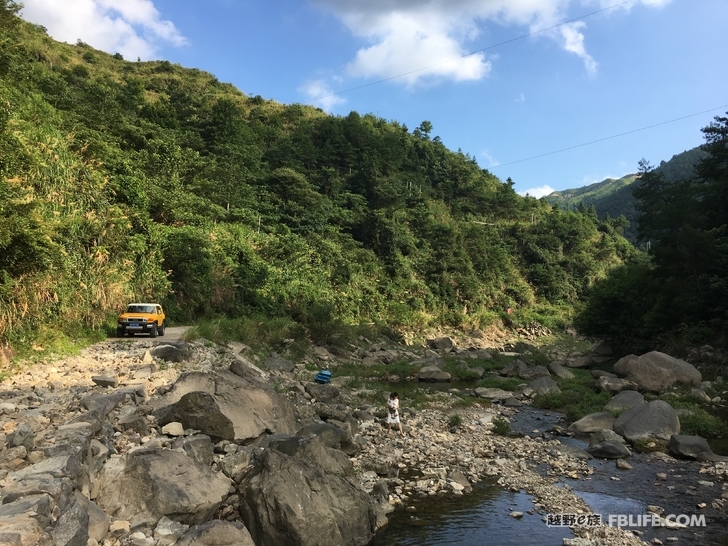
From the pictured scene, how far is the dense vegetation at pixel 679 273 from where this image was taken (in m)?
25.9

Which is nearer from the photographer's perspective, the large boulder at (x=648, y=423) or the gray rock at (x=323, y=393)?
the large boulder at (x=648, y=423)

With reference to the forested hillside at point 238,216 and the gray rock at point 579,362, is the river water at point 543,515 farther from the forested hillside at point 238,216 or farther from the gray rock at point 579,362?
the gray rock at point 579,362

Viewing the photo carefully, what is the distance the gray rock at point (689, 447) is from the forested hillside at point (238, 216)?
57.2ft

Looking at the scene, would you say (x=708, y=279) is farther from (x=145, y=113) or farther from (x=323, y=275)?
(x=145, y=113)

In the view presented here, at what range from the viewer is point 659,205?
31234 mm

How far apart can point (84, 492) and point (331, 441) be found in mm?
5985

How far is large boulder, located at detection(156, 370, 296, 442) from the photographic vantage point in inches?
393

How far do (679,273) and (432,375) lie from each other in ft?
56.0

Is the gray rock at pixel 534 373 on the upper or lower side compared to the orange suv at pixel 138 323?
lower

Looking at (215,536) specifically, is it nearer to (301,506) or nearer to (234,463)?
(301,506)

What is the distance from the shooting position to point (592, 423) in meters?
15.1

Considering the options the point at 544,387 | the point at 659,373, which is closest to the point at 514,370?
the point at 544,387

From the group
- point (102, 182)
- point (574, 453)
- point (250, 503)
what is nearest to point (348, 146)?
point (102, 182)

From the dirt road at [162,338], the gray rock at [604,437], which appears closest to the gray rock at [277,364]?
the dirt road at [162,338]
